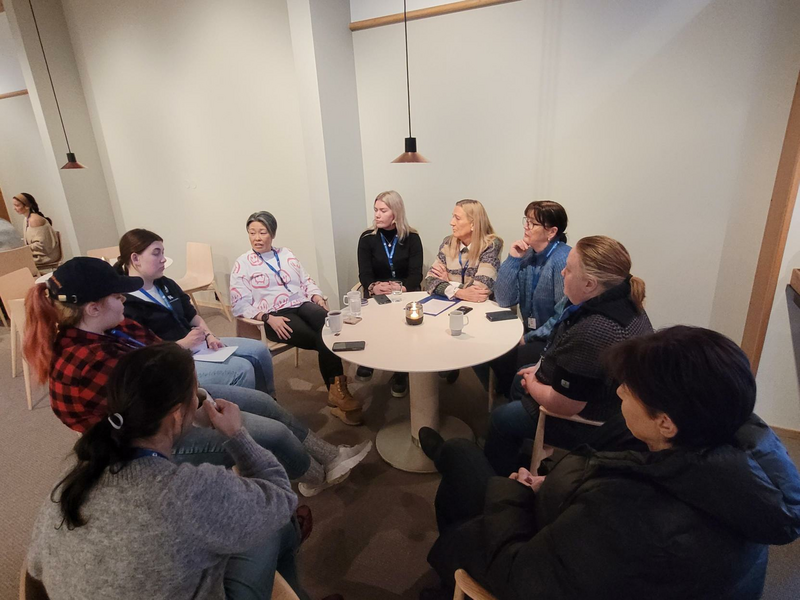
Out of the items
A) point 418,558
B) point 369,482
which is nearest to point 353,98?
point 369,482

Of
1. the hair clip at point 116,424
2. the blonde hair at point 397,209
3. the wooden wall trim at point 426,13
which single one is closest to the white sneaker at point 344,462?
the hair clip at point 116,424

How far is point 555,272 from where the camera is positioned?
2.30 metres

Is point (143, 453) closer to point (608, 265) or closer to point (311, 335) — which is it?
A: point (608, 265)

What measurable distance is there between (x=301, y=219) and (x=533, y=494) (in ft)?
9.85

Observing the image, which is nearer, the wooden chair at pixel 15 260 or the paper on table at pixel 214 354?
the paper on table at pixel 214 354

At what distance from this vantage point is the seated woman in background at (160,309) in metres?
2.14

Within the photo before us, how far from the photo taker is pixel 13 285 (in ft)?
10.2

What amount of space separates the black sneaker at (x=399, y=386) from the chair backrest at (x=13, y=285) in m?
2.67

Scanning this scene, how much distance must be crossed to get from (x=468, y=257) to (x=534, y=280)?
487 millimetres

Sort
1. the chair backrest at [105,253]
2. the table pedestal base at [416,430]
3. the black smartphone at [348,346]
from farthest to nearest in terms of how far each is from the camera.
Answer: the chair backrest at [105,253], the table pedestal base at [416,430], the black smartphone at [348,346]

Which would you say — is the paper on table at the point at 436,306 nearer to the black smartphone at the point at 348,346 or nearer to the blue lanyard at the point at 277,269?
the black smartphone at the point at 348,346

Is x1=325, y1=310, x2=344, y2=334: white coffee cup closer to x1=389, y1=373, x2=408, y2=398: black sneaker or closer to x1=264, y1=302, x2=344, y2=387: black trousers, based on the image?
x1=264, y1=302, x2=344, y2=387: black trousers

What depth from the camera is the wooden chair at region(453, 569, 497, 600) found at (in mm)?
1012

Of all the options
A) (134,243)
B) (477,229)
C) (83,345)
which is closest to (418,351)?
(477,229)
